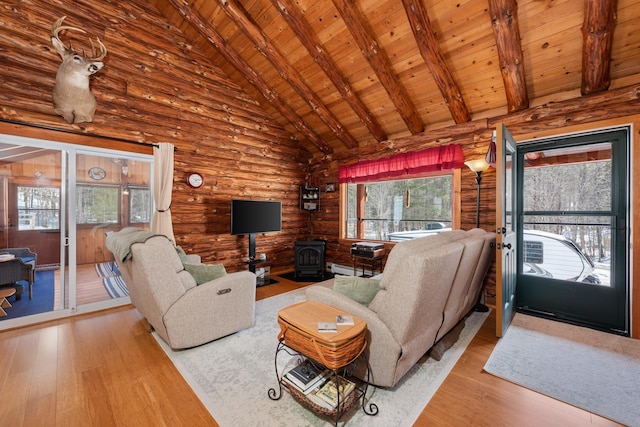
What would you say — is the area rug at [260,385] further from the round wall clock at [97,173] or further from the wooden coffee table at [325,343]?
the round wall clock at [97,173]

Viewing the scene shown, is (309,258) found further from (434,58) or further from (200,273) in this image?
(434,58)

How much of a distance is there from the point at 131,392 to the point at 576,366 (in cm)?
357

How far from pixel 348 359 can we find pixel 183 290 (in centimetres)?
164

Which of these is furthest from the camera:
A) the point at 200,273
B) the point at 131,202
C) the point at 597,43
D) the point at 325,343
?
the point at 131,202

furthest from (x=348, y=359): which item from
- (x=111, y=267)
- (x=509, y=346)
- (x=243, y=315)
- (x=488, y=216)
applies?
(x=111, y=267)

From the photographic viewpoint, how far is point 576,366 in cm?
221

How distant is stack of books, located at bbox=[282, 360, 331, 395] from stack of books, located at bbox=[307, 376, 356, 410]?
3cm

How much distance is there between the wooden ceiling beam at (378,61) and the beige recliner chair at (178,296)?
3026 millimetres

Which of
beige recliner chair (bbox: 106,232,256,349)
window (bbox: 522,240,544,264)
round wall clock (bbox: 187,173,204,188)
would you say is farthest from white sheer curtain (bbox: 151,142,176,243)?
window (bbox: 522,240,544,264)

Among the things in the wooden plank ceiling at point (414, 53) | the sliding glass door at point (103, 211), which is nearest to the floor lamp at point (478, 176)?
the wooden plank ceiling at point (414, 53)

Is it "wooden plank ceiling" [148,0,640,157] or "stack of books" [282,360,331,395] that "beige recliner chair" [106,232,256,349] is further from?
"wooden plank ceiling" [148,0,640,157]

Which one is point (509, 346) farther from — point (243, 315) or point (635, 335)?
point (243, 315)

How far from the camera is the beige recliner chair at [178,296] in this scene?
2.21 metres

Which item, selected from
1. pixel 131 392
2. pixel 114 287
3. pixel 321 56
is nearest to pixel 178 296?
pixel 131 392
